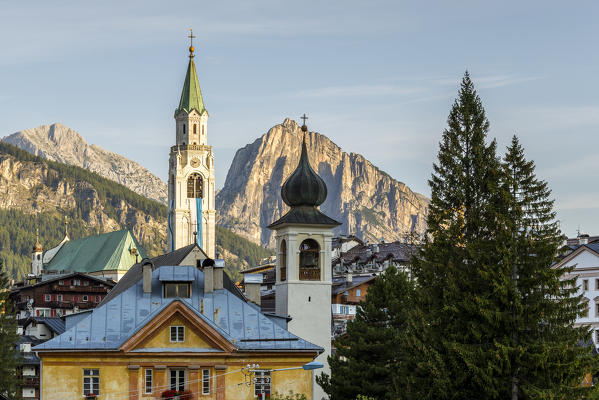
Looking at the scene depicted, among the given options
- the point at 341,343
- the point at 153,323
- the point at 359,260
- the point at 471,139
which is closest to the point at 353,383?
the point at 341,343

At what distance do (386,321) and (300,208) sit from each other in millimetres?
11352

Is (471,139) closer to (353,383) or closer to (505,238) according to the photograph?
(505,238)

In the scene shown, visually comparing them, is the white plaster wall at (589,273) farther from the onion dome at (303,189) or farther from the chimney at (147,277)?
the chimney at (147,277)

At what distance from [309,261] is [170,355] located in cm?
1548

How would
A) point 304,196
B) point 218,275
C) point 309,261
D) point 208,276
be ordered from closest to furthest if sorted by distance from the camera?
point 208,276 < point 218,275 < point 309,261 < point 304,196

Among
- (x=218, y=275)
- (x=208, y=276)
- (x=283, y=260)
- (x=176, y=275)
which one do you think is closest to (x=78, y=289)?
(x=283, y=260)

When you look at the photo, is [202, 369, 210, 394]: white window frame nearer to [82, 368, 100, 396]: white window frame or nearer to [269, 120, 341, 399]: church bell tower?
Answer: [82, 368, 100, 396]: white window frame

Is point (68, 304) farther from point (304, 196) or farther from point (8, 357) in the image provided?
point (304, 196)

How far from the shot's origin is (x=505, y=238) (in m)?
50.1

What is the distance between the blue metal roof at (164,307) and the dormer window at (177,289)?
13.3 inches

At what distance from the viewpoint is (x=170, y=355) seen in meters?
60.9

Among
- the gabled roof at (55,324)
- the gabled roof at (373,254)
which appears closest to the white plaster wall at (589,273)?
the gabled roof at (373,254)

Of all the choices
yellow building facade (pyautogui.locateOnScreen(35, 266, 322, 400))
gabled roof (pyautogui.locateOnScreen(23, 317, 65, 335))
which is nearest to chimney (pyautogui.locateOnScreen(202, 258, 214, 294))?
yellow building facade (pyautogui.locateOnScreen(35, 266, 322, 400))

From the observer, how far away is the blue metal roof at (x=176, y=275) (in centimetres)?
6431
